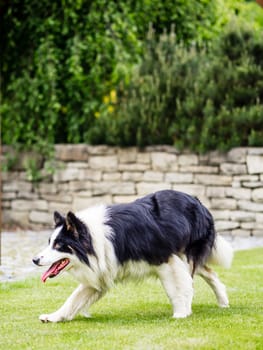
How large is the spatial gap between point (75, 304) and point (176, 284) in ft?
2.37

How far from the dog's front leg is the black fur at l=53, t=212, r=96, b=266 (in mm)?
327

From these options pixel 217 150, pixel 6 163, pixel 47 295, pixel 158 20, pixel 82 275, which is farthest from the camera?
pixel 158 20

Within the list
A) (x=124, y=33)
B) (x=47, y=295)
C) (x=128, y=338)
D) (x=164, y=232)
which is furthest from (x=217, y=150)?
(x=128, y=338)

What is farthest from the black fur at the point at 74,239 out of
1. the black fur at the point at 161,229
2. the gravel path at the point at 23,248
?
the gravel path at the point at 23,248

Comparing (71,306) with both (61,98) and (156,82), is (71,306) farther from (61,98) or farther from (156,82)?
(61,98)

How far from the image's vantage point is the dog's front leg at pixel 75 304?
19.8 ft

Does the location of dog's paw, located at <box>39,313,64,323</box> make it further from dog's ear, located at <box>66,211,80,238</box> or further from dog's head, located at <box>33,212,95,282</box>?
dog's ear, located at <box>66,211,80,238</box>

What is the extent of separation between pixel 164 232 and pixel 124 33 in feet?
Result: 28.2

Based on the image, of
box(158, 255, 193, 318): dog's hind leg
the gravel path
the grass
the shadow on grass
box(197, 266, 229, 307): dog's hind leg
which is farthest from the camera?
the gravel path

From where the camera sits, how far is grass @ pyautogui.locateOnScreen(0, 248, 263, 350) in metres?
5.17

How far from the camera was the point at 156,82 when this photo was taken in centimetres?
1311

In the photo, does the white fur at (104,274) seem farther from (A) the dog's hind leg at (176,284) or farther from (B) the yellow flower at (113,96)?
(B) the yellow flower at (113,96)

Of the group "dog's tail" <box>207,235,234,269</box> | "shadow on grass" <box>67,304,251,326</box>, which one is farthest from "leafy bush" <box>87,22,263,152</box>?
"shadow on grass" <box>67,304,251,326</box>

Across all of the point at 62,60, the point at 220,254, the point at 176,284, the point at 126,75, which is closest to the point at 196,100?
the point at 126,75
